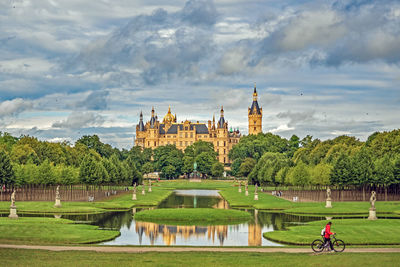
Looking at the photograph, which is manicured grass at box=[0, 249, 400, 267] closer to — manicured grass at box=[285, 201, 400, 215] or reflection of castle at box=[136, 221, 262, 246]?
reflection of castle at box=[136, 221, 262, 246]

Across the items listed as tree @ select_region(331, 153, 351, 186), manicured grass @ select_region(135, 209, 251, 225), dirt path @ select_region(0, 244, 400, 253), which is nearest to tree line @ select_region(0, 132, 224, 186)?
manicured grass @ select_region(135, 209, 251, 225)

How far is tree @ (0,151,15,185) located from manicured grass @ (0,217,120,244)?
35.3 metres

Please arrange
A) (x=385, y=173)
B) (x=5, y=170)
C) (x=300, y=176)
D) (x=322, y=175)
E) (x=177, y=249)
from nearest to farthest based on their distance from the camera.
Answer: (x=177, y=249) → (x=5, y=170) → (x=385, y=173) → (x=322, y=175) → (x=300, y=176)

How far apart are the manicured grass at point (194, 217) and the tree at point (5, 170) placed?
2886 cm

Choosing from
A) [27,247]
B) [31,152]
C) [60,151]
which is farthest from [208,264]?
[60,151]

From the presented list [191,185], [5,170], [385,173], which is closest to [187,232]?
[5,170]

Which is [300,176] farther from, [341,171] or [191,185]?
[191,185]

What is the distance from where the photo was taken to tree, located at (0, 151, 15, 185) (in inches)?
3184

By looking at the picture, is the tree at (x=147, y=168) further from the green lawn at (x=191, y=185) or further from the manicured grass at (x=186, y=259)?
the manicured grass at (x=186, y=259)

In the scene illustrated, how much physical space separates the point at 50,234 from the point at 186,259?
13848 mm

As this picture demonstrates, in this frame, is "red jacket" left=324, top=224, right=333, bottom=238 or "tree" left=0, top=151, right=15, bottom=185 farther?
"tree" left=0, top=151, right=15, bottom=185

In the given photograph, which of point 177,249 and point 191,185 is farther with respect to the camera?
point 191,185

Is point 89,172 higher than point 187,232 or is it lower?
higher

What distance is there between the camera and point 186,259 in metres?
30.4
